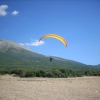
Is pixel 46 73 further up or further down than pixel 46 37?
further down

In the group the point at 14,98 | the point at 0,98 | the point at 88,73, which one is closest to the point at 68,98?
the point at 14,98

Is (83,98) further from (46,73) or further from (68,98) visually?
(46,73)

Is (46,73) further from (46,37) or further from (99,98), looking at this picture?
(99,98)

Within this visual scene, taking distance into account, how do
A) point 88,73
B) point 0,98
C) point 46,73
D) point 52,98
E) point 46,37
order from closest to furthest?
point 0,98 → point 52,98 → point 46,37 → point 46,73 → point 88,73

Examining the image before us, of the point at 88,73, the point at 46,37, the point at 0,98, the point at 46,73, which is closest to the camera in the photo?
the point at 0,98

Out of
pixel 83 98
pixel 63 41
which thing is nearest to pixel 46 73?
pixel 63 41

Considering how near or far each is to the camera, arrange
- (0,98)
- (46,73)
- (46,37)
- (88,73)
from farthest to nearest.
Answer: (88,73)
(46,73)
(46,37)
(0,98)

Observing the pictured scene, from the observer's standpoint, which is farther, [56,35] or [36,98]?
[56,35]

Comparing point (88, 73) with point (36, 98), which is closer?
point (36, 98)

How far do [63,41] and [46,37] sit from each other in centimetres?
208

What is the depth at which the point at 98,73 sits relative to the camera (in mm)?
47156

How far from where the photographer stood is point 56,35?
20.1 meters

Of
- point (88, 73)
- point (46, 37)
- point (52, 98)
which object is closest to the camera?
point (52, 98)

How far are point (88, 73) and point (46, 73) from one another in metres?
16.1
